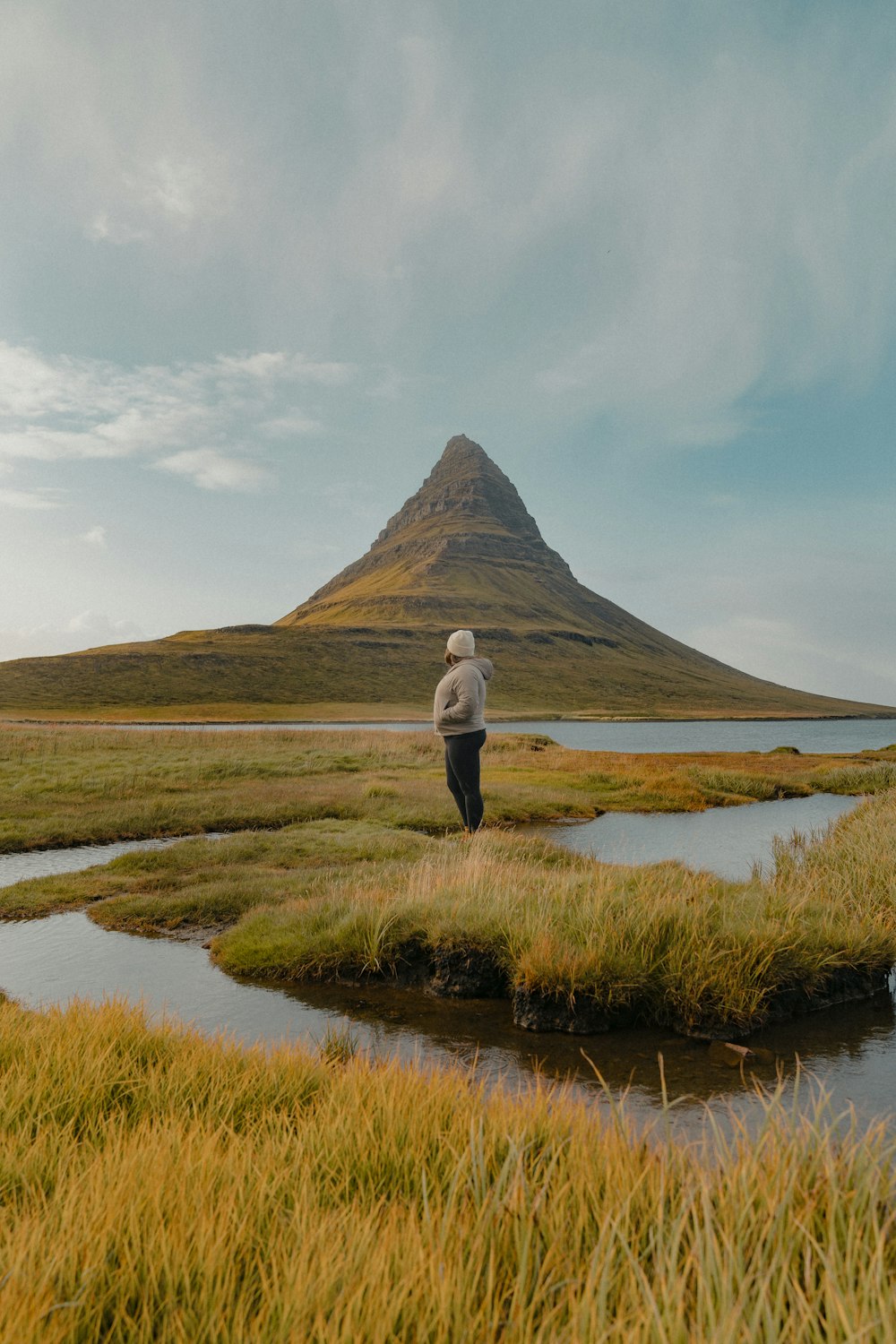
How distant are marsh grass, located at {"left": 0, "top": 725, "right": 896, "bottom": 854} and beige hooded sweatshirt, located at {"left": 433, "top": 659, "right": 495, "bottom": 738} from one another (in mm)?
7205

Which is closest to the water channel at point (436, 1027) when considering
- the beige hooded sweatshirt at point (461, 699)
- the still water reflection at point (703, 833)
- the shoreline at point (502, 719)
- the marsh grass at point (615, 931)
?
the marsh grass at point (615, 931)

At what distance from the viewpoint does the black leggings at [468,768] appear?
41.9ft

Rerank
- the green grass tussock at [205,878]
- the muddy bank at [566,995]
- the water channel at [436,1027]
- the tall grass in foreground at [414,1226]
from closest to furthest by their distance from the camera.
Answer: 1. the tall grass in foreground at [414,1226]
2. the water channel at [436,1027]
3. the muddy bank at [566,995]
4. the green grass tussock at [205,878]

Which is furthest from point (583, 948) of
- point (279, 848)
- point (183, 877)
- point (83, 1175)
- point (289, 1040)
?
point (279, 848)

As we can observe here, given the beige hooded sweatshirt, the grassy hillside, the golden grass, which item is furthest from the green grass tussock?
the grassy hillside

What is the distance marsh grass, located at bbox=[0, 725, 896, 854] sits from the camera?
18.9 m

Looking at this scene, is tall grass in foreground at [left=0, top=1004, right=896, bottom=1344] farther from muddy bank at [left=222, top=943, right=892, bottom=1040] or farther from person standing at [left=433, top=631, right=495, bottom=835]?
person standing at [left=433, top=631, right=495, bottom=835]

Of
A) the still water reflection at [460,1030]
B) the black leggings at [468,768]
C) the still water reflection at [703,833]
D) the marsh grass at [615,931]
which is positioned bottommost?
the still water reflection at [703,833]

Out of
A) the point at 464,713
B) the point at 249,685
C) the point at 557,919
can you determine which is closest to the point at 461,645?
the point at 464,713

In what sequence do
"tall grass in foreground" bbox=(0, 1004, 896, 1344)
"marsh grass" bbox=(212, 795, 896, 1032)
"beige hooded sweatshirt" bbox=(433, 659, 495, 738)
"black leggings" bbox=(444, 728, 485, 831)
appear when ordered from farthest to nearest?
1. "black leggings" bbox=(444, 728, 485, 831)
2. "beige hooded sweatshirt" bbox=(433, 659, 495, 738)
3. "marsh grass" bbox=(212, 795, 896, 1032)
4. "tall grass in foreground" bbox=(0, 1004, 896, 1344)

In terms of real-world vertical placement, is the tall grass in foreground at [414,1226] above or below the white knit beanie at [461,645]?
below

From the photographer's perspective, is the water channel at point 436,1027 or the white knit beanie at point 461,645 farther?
the white knit beanie at point 461,645

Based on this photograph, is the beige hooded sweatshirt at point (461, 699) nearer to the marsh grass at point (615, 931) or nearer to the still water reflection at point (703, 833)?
the marsh grass at point (615, 931)

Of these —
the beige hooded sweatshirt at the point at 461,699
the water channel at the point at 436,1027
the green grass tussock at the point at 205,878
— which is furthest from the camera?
the beige hooded sweatshirt at the point at 461,699
